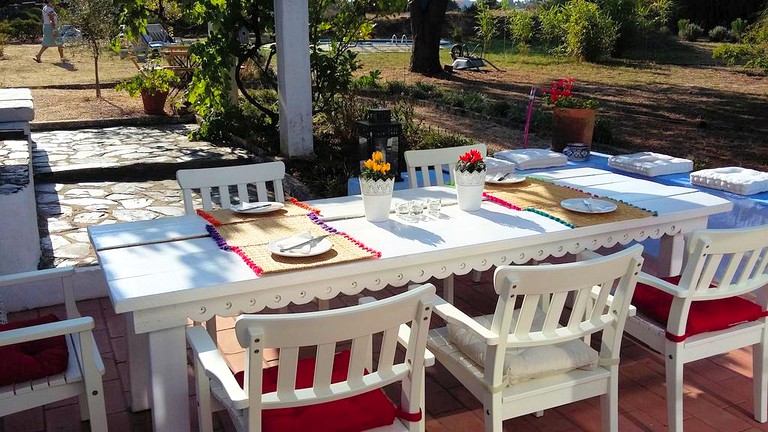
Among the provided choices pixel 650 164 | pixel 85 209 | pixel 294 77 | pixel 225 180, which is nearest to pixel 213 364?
pixel 225 180

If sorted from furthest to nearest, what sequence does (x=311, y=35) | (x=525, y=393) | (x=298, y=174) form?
(x=311, y=35)
(x=298, y=174)
(x=525, y=393)

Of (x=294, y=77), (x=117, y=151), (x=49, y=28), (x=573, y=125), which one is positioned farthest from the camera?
(x=49, y=28)

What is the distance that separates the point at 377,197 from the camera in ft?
9.34

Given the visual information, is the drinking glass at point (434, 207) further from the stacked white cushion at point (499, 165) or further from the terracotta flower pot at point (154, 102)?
the terracotta flower pot at point (154, 102)

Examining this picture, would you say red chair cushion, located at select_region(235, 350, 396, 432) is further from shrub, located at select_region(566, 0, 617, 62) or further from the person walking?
shrub, located at select_region(566, 0, 617, 62)

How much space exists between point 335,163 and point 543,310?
154 inches

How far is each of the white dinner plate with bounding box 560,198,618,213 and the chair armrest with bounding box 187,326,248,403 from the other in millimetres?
1699

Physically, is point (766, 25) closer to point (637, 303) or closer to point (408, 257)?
point (637, 303)

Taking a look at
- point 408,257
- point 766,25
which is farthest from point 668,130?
point 408,257

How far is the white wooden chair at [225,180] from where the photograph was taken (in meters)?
3.22

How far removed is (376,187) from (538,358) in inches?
37.1

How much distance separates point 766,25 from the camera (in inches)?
443

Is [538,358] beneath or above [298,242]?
beneath

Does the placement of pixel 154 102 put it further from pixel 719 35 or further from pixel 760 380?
pixel 719 35
